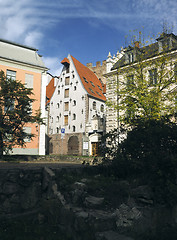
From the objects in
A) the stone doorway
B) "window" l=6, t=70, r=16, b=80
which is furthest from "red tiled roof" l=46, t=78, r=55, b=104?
"window" l=6, t=70, r=16, b=80

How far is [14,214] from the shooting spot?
23.0 feet

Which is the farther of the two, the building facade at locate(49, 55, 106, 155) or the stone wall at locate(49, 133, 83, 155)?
the stone wall at locate(49, 133, 83, 155)

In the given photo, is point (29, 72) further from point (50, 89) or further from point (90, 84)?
point (50, 89)

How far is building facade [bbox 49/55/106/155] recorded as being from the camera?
1448 inches

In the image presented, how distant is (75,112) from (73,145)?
5.44 meters

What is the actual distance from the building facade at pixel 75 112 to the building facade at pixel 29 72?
10275 millimetres

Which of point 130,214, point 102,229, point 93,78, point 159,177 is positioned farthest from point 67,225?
point 93,78

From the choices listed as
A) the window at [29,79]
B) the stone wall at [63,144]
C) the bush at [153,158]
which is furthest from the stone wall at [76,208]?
the stone wall at [63,144]

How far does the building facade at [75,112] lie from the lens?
36.8 meters

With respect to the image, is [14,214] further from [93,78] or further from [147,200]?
[93,78]

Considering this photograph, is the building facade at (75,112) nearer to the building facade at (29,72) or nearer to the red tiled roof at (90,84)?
the red tiled roof at (90,84)

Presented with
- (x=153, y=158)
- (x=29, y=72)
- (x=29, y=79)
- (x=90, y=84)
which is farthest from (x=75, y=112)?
(x=153, y=158)

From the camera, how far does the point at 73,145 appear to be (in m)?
38.8

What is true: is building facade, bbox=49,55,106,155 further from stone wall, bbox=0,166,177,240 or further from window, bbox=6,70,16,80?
stone wall, bbox=0,166,177,240
